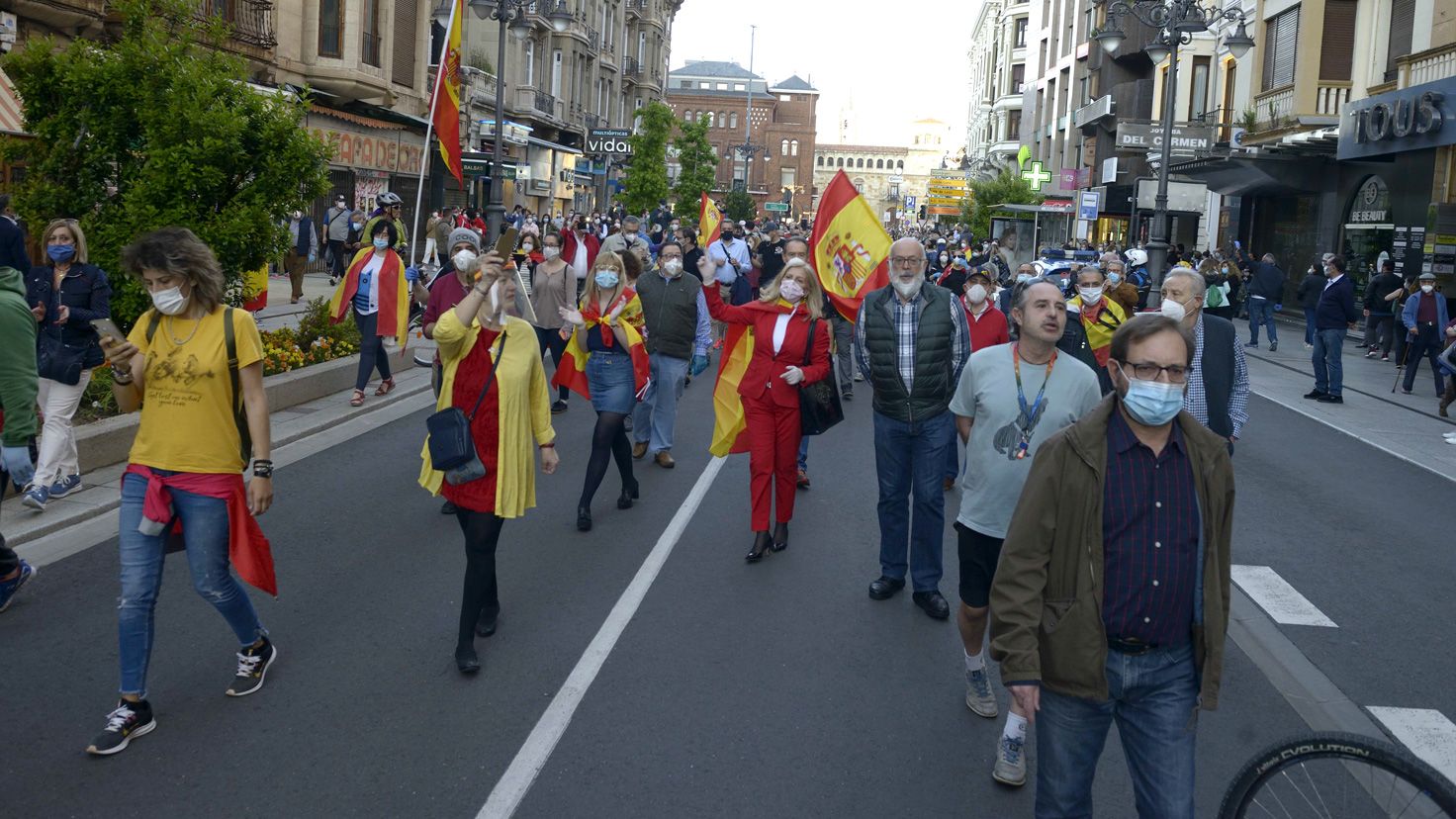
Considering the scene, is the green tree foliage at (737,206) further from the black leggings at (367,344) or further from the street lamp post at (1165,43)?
the black leggings at (367,344)

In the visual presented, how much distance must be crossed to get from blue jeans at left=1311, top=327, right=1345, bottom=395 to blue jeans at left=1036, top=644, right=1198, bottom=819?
1549 centimetres

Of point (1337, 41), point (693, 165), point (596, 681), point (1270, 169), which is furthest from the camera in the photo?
point (693, 165)

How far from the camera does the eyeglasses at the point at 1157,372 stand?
11.2 feet

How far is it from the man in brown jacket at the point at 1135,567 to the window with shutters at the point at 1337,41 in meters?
31.8

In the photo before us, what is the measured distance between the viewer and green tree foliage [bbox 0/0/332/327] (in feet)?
37.7

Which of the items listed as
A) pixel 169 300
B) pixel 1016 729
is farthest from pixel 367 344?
pixel 1016 729

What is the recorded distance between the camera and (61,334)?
840cm

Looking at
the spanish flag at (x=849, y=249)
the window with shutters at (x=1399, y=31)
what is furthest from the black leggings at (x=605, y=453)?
the window with shutters at (x=1399, y=31)

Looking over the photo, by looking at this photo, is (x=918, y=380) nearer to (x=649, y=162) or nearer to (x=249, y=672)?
(x=249, y=672)

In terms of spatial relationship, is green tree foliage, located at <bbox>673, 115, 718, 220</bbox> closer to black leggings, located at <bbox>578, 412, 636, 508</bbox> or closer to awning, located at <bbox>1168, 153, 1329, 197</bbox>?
awning, located at <bbox>1168, 153, 1329, 197</bbox>

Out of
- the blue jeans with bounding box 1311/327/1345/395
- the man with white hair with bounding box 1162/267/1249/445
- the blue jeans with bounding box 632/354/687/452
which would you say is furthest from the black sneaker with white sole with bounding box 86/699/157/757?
the blue jeans with bounding box 1311/327/1345/395

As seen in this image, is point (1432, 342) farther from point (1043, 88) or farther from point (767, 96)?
point (767, 96)

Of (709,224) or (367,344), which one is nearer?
(367,344)

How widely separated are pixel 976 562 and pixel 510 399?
2092mm
